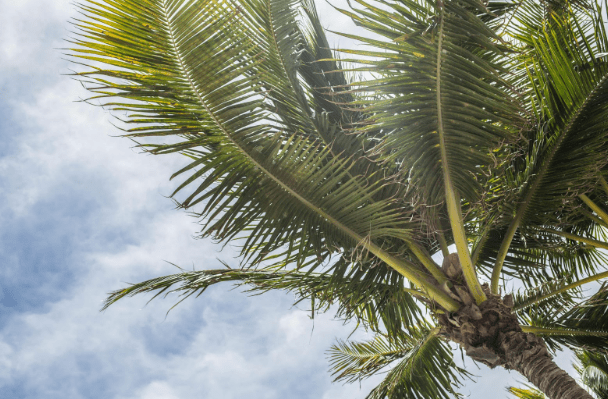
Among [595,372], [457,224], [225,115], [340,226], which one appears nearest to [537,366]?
[457,224]

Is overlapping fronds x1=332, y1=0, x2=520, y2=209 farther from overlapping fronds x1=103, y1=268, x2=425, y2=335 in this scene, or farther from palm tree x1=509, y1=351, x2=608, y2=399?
palm tree x1=509, y1=351, x2=608, y2=399

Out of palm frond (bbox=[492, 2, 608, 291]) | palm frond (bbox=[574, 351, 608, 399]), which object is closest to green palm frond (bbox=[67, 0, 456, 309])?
palm frond (bbox=[492, 2, 608, 291])

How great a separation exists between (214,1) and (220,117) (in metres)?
0.61

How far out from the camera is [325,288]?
12.1 feet

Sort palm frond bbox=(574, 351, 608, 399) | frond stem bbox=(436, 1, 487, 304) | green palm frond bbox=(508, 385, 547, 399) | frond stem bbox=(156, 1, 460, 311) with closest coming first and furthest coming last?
frond stem bbox=(156, 1, 460, 311), frond stem bbox=(436, 1, 487, 304), palm frond bbox=(574, 351, 608, 399), green palm frond bbox=(508, 385, 547, 399)

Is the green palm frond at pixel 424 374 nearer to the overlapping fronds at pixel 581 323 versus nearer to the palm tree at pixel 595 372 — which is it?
the overlapping fronds at pixel 581 323

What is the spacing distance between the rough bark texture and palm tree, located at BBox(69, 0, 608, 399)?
0.4 inches

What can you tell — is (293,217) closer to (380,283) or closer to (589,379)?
(380,283)

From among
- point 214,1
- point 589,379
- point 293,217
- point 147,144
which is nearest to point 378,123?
point 293,217

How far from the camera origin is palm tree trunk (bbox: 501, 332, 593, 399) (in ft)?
9.54

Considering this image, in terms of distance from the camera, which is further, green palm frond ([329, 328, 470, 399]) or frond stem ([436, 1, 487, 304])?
green palm frond ([329, 328, 470, 399])

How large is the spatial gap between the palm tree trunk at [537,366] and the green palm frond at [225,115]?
448 millimetres

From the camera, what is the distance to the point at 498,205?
3471 millimetres

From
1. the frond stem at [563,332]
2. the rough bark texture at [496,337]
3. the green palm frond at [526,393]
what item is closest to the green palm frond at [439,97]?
the rough bark texture at [496,337]
